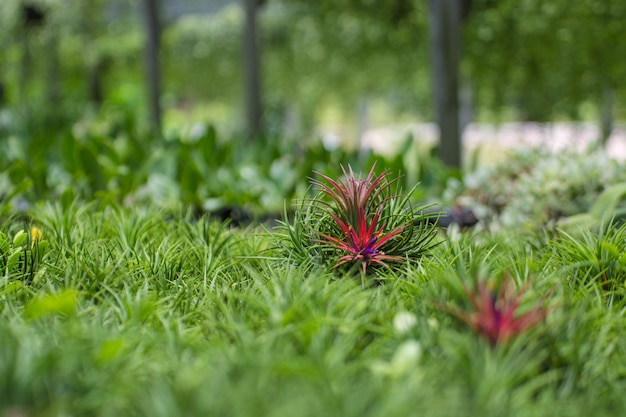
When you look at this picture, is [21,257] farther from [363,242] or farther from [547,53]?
[547,53]

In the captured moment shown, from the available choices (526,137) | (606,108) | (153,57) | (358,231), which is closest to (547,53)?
(606,108)

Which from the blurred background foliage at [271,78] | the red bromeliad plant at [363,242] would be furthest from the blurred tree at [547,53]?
the red bromeliad plant at [363,242]

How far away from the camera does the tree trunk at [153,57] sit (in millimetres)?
8859

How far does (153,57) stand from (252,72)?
4.82 feet

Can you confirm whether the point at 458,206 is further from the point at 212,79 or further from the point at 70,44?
the point at 70,44

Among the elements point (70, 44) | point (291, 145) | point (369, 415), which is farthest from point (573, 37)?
point (70, 44)

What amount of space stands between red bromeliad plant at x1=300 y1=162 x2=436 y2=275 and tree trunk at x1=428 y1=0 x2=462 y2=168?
12.2ft

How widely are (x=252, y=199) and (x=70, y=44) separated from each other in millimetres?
14466

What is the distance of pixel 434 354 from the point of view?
5.35ft

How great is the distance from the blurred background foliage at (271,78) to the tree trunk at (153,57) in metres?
0.06

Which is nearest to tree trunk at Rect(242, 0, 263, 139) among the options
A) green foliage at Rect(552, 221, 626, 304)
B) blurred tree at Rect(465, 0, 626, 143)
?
blurred tree at Rect(465, 0, 626, 143)

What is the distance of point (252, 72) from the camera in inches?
325

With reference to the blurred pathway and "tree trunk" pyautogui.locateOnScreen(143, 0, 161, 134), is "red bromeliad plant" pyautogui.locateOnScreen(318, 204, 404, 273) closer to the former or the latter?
the blurred pathway

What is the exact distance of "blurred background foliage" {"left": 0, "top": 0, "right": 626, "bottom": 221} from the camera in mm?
4766
